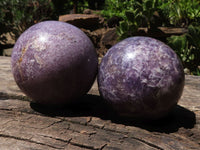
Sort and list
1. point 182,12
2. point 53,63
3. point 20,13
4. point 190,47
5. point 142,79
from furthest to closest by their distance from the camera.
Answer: point 20,13
point 182,12
point 190,47
point 53,63
point 142,79

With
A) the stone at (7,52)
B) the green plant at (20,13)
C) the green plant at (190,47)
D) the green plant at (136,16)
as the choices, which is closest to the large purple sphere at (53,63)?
the green plant at (190,47)

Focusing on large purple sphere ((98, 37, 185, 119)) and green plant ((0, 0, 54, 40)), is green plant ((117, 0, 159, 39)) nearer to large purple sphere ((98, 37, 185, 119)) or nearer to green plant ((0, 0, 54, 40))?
green plant ((0, 0, 54, 40))

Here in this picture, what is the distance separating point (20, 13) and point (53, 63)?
190 inches

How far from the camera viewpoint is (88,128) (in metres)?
2.44

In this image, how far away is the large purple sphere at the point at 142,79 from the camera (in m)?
2.36

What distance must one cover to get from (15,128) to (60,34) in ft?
2.87

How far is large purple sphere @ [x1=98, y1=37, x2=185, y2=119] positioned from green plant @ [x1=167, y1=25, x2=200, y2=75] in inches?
110

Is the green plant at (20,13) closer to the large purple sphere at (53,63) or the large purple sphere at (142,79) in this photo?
the large purple sphere at (53,63)

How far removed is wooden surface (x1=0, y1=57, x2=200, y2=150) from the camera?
7.18 ft

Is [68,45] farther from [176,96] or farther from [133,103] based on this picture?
[176,96]

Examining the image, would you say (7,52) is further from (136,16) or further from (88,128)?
(88,128)

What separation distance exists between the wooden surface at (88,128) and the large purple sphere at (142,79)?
0.52 feet

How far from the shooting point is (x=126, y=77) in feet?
7.83

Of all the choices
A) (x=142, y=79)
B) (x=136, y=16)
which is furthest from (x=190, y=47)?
(x=142, y=79)
